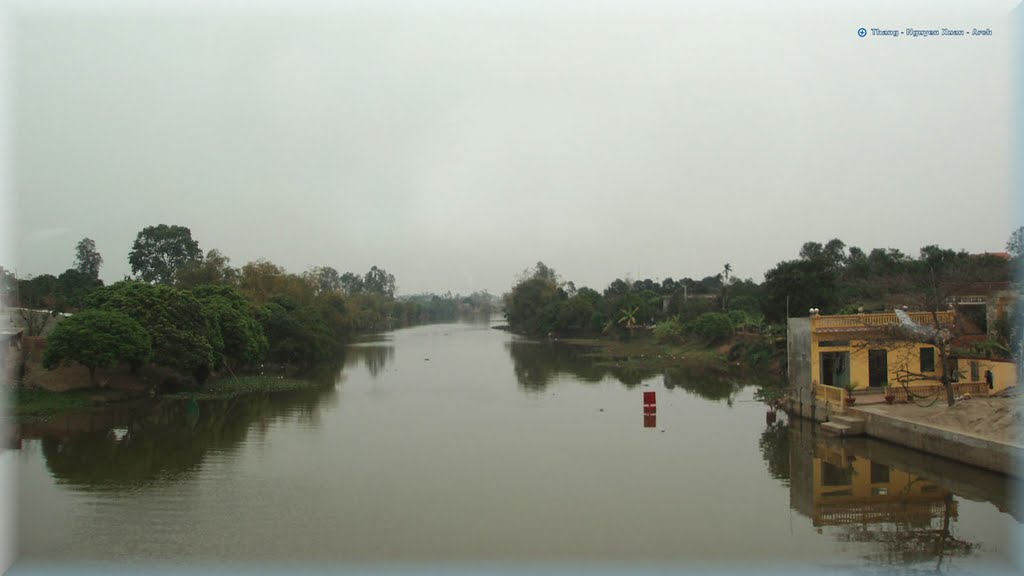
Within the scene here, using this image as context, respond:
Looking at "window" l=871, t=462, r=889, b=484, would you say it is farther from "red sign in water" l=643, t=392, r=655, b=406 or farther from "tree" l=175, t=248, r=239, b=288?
"tree" l=175, t=248, r=239, b=288

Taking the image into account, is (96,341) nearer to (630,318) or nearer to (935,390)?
(935,390)

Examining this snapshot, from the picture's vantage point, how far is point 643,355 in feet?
103

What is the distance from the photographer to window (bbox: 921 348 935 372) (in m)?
13.4

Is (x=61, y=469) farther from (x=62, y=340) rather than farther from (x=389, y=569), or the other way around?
(x=389, y=569)

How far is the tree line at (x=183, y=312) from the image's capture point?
15.5 meters


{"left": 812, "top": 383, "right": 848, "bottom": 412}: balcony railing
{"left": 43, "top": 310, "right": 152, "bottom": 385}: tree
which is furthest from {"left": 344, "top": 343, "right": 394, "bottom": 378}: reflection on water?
{"left": 812, "top": 383, "right": 848, "bottom": 412}: balcony railing

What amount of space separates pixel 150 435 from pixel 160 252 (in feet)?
91.3

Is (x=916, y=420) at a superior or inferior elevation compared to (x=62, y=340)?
inferior

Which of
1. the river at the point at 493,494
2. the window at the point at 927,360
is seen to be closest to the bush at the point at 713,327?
the river at the point at 493,494

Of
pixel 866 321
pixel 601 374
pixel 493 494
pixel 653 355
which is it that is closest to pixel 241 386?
pixel 601 374

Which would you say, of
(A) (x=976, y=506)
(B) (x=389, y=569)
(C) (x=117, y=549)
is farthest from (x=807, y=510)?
(C) (x=117, y=549)

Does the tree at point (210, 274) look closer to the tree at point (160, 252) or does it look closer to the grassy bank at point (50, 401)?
the tree at point (160, 252)

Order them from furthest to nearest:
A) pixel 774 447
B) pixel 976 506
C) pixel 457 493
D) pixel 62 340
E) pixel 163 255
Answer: pixel 163 255
pixel 62 340
pixel 774 447
pixel 457 493
pixel 976 506

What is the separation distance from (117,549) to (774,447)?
997 centimetres
